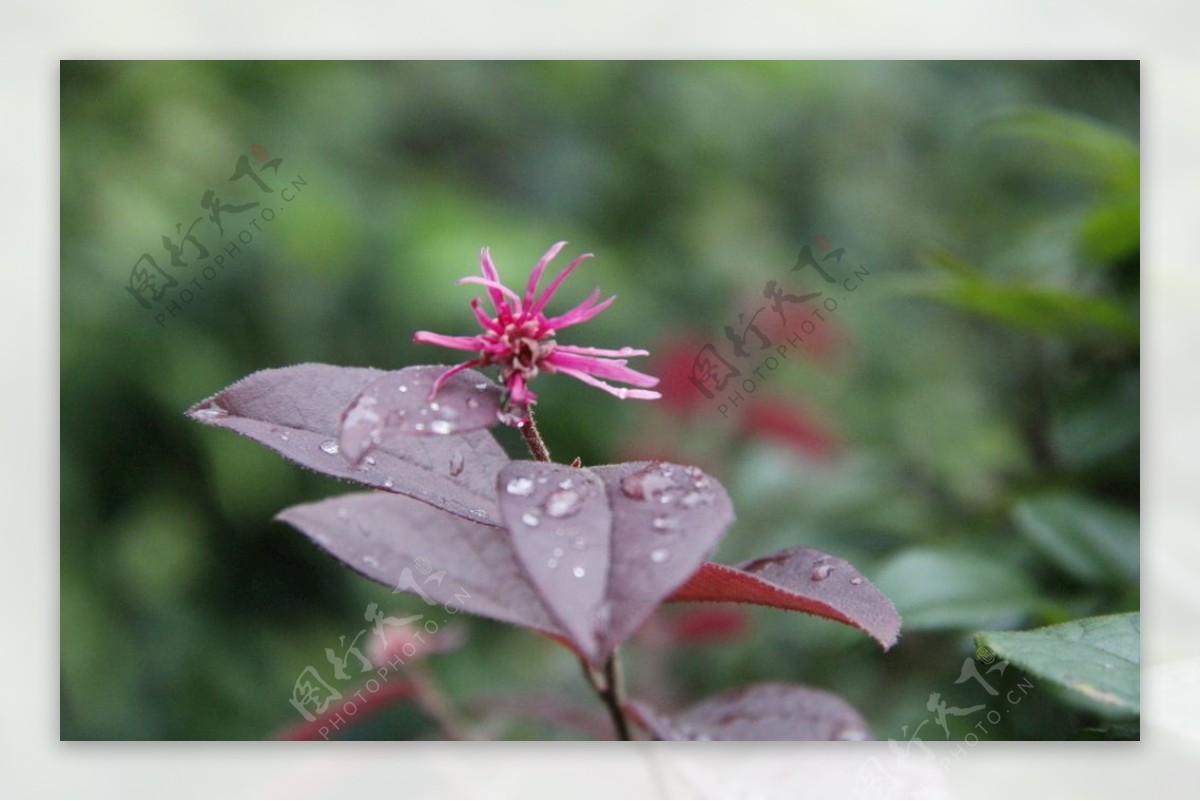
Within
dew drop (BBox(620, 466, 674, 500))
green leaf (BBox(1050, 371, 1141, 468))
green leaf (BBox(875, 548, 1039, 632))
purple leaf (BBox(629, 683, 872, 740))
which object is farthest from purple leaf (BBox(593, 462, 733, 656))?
green leaf (BBox(1050, 371, 1141, 468))

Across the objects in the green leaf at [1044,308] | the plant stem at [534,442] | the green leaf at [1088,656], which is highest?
the green leaf at [1044,308]

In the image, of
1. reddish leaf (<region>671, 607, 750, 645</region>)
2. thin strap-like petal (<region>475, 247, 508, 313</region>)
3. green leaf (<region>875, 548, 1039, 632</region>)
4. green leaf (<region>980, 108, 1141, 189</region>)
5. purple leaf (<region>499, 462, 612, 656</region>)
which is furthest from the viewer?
reddish leaf (<region>671, 607, 750, 645</region>)

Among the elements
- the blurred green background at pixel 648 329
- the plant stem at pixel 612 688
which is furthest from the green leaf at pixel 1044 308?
the plant stem at pixel 612 688

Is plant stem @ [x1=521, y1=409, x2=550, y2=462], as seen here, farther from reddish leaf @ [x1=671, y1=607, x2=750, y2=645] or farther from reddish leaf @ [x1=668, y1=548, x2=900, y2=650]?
reddish leaf @ [x1=671, y1=607, x2=750, y2=645]

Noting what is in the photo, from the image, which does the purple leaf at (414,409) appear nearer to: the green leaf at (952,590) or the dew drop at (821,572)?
the dew drop at (821,572)

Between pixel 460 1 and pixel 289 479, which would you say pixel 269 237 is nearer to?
pixel 289 479

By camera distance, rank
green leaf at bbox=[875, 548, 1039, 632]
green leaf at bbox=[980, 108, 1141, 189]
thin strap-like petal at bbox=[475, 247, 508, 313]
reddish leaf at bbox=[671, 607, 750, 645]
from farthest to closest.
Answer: reddish leaf at bbox=[671, 607, 750, 645] → green leaf at bbox=[980, 108, 1141, 189] → green leaf at bbox=[875, 548, 1039, 632] → thin strap-like petal at bbox=[475, 247, 508, 313]

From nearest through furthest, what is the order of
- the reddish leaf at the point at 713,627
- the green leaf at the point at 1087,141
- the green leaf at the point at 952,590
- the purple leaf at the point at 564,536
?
the purple leaf at the point at 564,536
the green leaf at the point at 952,590
the green leaf at the point at 1087,141
the reddish leaf at the point at 713,627
